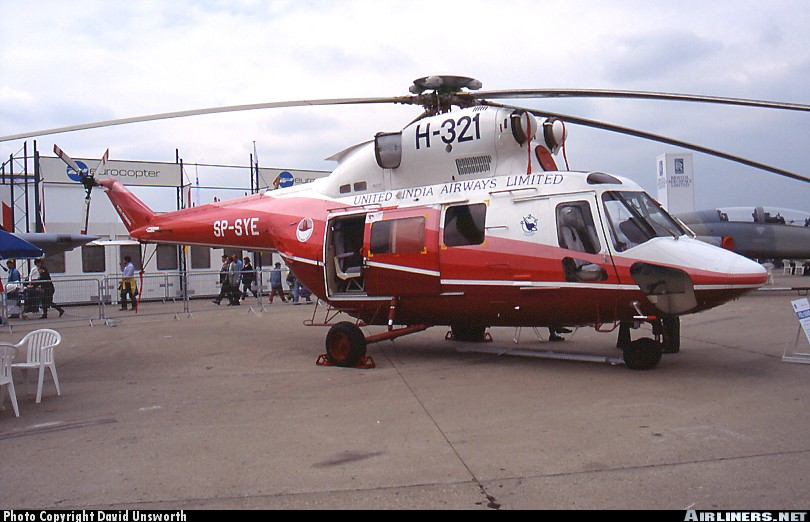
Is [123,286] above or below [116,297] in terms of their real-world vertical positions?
above

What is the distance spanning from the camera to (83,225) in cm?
1372

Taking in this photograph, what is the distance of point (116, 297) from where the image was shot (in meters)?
22.5

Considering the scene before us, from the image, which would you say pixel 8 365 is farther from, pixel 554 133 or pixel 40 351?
pixel 554 133

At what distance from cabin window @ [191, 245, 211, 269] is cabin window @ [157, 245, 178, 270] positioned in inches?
27.1

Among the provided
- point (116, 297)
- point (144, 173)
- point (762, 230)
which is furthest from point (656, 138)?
point (144, 173)

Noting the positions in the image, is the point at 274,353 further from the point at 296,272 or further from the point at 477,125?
the point at 477,125

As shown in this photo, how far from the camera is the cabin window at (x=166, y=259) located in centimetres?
2502

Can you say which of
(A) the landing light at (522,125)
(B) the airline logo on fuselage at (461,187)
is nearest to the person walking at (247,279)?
(B) the airline logo on fuselage at (461,187)

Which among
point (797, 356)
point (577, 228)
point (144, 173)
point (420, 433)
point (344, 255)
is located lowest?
point (420, 433)

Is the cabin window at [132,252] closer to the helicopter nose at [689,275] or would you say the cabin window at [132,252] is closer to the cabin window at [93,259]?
the cabin window at [93,259]

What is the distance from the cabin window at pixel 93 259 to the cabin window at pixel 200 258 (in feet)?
10.8

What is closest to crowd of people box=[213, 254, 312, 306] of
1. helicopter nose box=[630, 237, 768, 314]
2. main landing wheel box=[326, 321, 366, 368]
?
main landing wheel box=[326, 321, 366, 368]

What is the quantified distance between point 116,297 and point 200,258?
4.05 meters

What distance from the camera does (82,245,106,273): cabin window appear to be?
23750 millimetres
